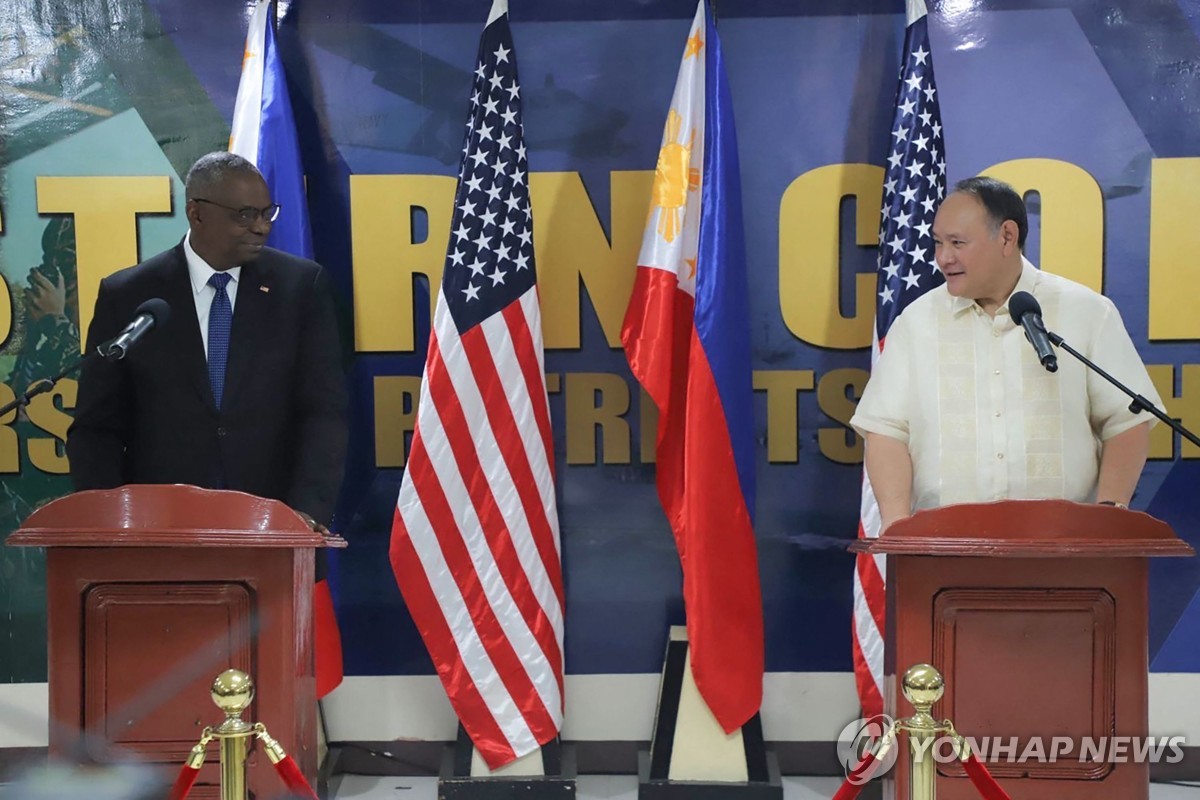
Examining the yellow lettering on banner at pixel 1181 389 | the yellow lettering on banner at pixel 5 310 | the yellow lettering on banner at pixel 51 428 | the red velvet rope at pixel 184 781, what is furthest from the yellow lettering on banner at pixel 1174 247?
the yellow lettering on banner at pixel 5 310

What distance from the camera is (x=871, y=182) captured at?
4785 mm

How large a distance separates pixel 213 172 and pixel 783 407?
214 centimetres

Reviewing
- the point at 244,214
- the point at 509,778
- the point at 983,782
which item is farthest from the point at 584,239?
the point at 983,782

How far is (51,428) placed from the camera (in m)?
4.86

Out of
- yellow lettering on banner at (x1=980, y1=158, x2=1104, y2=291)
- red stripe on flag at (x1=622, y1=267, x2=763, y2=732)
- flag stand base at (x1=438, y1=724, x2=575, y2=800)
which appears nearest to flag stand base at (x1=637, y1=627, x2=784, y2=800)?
red stripe on flag at (x1=622, y1=267, x2=763, y2=732)

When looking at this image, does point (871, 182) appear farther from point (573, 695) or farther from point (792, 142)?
point (573, 695)

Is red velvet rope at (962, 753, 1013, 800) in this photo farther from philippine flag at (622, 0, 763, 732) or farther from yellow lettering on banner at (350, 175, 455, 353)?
yellow lettering on banner at (350, 175, 455, 353)

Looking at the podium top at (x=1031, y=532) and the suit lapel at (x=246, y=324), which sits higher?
the suit lapel at (x=246, y=324)

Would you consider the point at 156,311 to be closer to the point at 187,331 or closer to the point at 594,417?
the point at 187,331

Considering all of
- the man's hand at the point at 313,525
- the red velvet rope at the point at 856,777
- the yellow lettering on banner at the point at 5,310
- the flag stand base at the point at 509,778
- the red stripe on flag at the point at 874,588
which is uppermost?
the yellow lettering on banner at the point at 5,310

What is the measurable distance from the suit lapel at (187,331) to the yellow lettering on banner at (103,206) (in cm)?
118

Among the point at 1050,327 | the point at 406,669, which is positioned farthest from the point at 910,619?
the point at 406,669

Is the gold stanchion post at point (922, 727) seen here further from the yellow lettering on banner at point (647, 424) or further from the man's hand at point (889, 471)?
the yellow lettering on banner at point (647, 424)

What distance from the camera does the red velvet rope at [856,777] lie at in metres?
2.64
